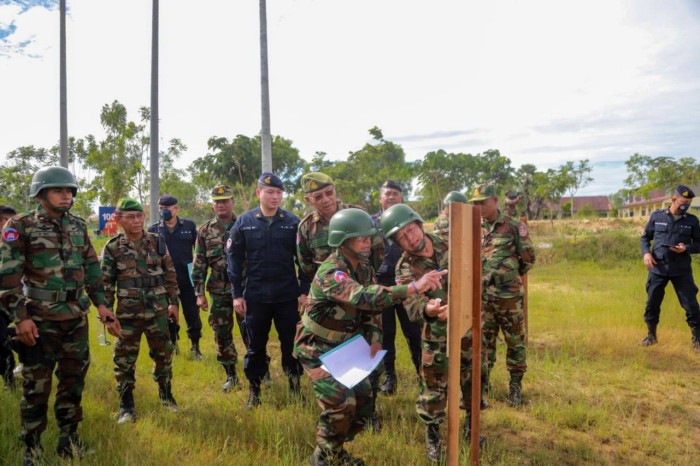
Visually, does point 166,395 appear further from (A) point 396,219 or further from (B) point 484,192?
(B) point 484,192

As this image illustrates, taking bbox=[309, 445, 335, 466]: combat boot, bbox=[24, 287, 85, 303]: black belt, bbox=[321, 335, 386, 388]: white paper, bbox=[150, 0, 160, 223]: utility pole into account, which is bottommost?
bbox=[309, 445, 335, 466]: combat boot

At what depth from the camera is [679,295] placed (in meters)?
6.32

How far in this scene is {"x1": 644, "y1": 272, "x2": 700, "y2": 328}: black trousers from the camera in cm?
614

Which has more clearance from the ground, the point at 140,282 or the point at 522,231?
the point at 522,231

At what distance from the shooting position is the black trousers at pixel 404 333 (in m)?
4.80

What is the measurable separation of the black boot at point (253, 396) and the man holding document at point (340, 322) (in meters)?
1.54

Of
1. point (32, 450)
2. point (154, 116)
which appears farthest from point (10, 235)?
point (154, 116)

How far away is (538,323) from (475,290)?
601 centimetres

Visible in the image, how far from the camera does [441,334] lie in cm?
337

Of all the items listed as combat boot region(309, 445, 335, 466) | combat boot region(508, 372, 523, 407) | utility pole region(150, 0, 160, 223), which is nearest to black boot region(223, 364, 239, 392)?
combat boot region(309, 445, 335, 466)

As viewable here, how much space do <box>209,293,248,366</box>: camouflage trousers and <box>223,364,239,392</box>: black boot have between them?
2.3 inches

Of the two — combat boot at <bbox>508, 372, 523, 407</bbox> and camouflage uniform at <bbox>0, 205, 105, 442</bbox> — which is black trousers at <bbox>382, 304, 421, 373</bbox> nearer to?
combat boot at <bbox>508, 372, 523, 407</bbox>

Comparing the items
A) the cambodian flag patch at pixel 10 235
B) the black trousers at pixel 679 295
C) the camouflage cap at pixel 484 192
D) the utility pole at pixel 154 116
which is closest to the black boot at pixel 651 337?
the black trousers at pixel 679 295

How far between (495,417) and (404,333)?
4.08ft
